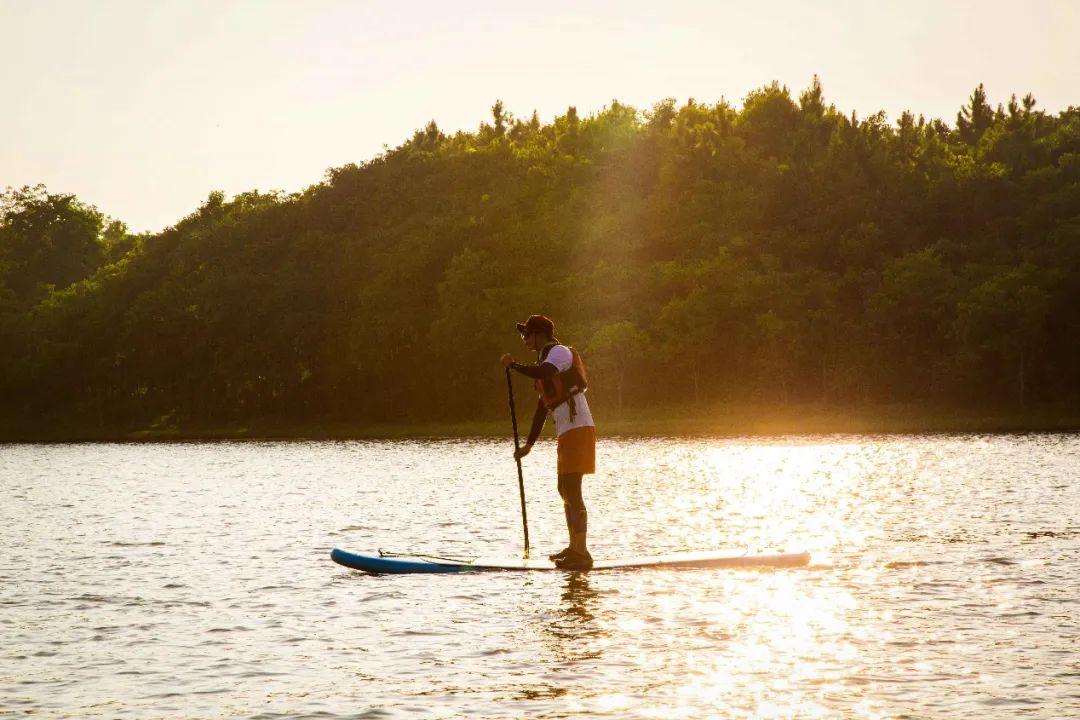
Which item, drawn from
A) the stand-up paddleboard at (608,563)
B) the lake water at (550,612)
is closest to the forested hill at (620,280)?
the lake water at (550,612)

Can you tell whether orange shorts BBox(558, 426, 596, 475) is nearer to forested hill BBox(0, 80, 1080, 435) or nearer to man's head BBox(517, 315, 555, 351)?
man's head BBox(517, 315, 555, 351)

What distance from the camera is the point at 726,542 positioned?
1975cm

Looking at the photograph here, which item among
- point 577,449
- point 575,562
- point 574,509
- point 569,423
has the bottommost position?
point 575,562

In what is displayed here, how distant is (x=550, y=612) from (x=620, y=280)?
69.8m

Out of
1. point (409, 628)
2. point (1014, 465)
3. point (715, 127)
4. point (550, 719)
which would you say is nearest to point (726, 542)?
point (409, 628)

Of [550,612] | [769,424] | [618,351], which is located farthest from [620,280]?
[550,612]

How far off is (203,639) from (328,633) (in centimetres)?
110

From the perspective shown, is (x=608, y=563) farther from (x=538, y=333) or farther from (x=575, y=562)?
(x=538, y=333)

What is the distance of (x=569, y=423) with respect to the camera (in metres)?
16.1

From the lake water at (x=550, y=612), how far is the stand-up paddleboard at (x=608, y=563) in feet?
0.60

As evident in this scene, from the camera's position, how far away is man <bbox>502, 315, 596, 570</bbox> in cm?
1588

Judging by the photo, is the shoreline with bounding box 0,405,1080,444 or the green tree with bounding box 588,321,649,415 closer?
the shoreline with bounding box 0,405,1080,444

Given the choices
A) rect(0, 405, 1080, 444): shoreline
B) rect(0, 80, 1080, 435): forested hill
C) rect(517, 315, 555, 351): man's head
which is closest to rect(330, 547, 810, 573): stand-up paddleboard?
rect(517, 315, 555, 351): man's head

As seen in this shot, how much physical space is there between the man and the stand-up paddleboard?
36 centimetres
